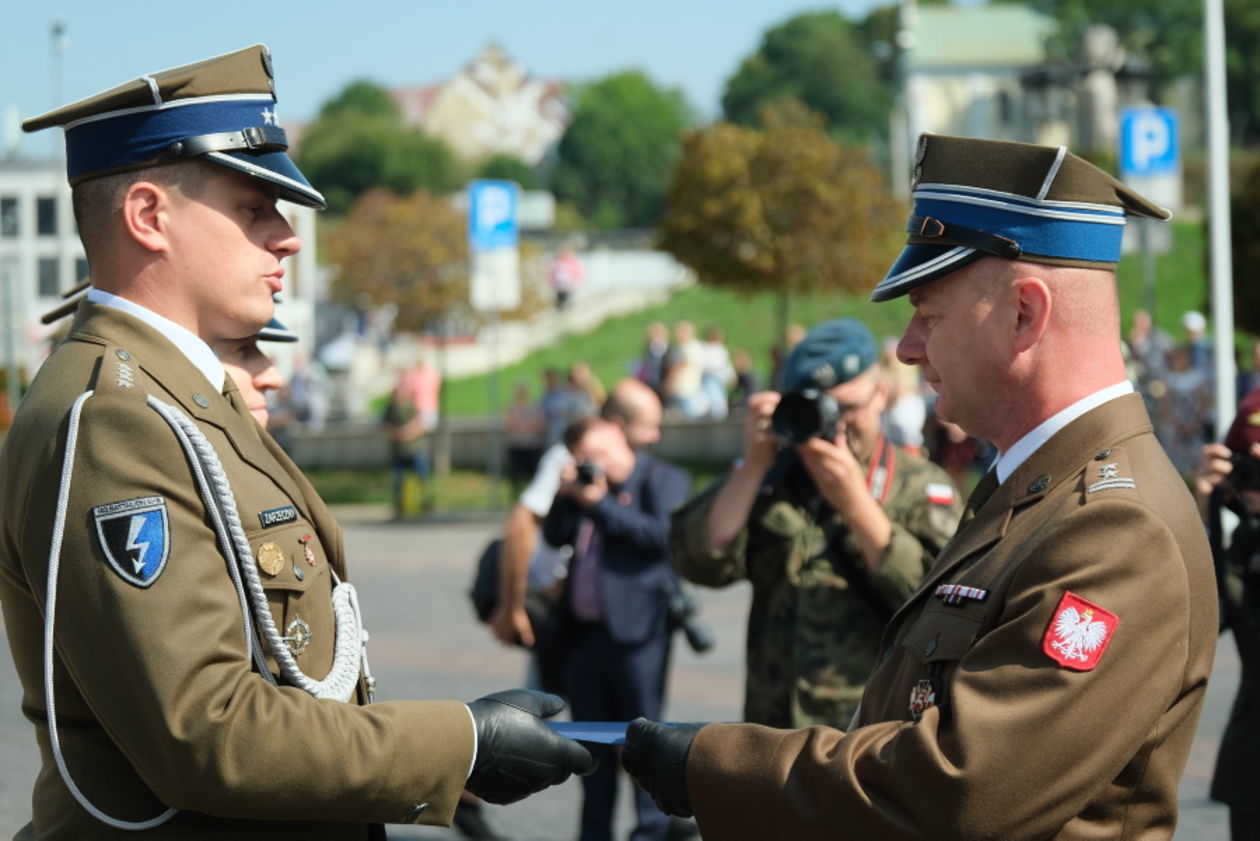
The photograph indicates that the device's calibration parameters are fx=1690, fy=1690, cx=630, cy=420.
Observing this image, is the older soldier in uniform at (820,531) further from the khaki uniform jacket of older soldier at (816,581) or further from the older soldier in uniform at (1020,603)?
the older soldier in uniform at (1020,603)

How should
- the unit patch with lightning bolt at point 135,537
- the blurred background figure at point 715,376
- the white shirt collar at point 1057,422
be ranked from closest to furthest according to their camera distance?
the unit patch with lightning bolt at point 135,537 < the white shirt collar at point 1057,422 < the blurred background figure at point 715,376

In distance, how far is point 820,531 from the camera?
5.04 metres

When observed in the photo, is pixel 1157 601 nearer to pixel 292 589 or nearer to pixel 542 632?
pixel 292 589

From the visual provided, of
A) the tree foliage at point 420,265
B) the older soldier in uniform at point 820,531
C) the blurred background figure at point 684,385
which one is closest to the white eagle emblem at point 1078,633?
the older soldier in uniform at point 820,531

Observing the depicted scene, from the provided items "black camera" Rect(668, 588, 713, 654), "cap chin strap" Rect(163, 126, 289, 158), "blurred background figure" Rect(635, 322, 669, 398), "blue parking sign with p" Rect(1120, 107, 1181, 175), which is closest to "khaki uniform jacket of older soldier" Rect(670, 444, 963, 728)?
"black camera" Rect(668, 588, 713, 654)

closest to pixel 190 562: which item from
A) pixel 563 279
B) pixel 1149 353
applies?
pixel 1149 353

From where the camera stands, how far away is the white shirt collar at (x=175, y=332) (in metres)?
3.02

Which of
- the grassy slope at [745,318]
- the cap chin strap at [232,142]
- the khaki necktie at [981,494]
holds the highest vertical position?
the cap chin strap at [232,142]

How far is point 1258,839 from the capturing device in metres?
4.74

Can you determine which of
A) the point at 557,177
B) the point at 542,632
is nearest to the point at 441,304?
the point at 542,632

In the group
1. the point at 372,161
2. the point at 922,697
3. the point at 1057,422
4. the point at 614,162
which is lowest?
the point at 922,697

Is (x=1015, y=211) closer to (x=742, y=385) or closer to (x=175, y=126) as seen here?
(x=175, y=126)

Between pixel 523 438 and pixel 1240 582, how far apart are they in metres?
19.2

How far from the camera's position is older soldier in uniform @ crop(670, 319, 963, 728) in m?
4.80
